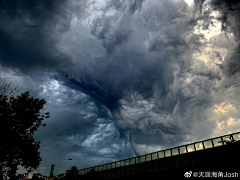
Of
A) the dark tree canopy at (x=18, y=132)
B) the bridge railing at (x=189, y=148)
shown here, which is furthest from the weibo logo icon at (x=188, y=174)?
the dark tree canopy at (x=18, y=132)

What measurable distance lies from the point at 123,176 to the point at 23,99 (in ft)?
85.1

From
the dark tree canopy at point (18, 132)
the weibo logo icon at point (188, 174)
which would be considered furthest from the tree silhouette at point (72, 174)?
the weibo logo icon at point (188, 174)

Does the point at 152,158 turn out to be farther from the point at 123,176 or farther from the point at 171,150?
the point at 123,176

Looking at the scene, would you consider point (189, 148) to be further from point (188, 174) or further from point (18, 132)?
point (18, 132)

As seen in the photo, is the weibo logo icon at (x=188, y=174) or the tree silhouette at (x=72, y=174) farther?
Answer: the tree silhouette at (x=72, y=174)

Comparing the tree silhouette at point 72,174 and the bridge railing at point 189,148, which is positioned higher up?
the bridge railing at point 189,148

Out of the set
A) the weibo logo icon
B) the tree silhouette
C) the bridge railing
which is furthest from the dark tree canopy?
the weibo logo icon

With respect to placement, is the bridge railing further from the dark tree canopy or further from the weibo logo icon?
the dark tree canopy

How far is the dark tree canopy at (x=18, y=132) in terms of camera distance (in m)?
25.8

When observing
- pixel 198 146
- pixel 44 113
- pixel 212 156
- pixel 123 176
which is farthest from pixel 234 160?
pixel 44 113

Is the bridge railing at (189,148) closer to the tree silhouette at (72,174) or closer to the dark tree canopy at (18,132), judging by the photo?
the tree silhouette at (72,174)

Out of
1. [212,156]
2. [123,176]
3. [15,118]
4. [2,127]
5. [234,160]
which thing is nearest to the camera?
[234,160]

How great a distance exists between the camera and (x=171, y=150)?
2919 centimetres

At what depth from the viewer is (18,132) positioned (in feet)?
90.9
